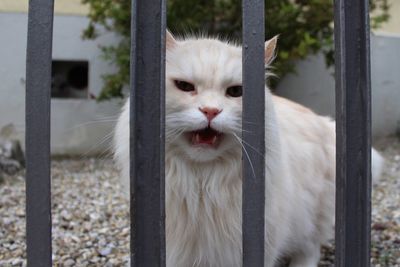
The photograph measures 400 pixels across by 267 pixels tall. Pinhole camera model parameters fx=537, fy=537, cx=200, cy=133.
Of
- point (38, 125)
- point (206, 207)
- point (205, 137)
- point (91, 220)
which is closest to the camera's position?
point (38, 125)

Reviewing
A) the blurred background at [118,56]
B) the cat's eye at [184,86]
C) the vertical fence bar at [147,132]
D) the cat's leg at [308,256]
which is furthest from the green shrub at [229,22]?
the vertical fence bar at [147,132]

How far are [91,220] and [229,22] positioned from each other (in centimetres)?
274

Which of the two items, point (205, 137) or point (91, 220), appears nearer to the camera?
point (205, 137)

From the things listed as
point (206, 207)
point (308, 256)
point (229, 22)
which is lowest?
point (308, 256)

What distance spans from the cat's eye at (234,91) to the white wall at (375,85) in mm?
4159

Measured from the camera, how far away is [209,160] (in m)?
1.78

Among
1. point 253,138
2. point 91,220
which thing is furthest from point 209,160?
point 91,220

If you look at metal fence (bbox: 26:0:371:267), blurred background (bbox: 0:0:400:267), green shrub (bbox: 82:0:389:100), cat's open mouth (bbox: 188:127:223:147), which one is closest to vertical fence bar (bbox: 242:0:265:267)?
metal fence (bbox: 26:0:371:267)

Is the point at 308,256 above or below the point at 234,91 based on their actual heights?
below

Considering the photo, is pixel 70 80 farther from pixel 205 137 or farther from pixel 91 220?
pixel 205 137

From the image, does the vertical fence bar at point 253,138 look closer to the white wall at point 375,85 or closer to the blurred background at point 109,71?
the blurred background at point 109,71

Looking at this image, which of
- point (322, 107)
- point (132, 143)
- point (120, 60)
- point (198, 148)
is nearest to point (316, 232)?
point (198, 148)

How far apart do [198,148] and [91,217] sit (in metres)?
1.72

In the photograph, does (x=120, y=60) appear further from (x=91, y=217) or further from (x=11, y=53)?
(x=91, y=217)
